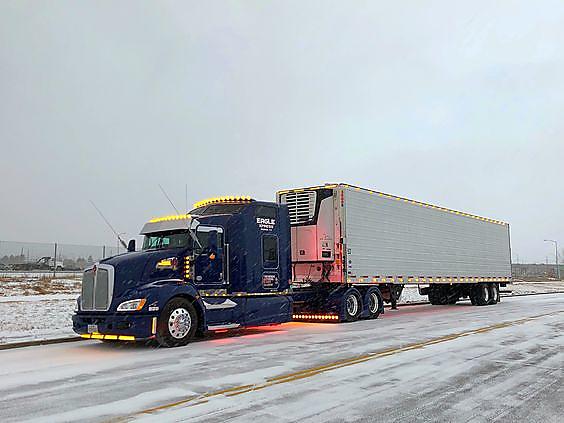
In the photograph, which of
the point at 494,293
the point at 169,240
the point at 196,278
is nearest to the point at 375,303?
the point at 196,278

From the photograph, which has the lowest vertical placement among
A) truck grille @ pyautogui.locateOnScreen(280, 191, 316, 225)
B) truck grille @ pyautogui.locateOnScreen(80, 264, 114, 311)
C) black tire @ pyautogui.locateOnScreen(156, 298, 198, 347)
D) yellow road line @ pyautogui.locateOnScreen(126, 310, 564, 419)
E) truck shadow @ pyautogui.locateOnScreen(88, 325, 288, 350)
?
truck shadow @ pyautogui.locateOnScreen(88, 325, 288, 350)

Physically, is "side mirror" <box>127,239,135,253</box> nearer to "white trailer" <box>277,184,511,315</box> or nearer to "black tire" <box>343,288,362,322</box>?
"white trailer" <box>277,184,511,315</box>

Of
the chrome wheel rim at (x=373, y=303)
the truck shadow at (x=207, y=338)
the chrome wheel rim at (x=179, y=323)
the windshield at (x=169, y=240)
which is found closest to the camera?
the chrome wheel rim at (x=179, y=323)

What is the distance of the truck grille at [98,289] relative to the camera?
11.0 metres

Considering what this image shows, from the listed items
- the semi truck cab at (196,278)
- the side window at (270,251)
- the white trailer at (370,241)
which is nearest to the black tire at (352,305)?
the white trailer at (370,241)

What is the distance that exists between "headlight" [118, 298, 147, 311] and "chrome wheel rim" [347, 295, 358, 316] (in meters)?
7.79

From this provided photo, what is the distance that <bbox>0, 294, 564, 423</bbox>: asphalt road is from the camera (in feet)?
19.3

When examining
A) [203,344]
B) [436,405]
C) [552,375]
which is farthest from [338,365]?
[203,344]

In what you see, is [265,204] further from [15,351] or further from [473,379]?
[473,379]

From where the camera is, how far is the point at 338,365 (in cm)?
864

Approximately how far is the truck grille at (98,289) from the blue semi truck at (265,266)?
0.07ft

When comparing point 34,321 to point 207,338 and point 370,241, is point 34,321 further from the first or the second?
point 370,241

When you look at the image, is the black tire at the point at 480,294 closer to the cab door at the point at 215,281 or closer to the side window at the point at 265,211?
the side window at the point at 265,211

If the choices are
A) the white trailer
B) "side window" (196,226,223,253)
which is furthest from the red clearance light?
"side window" (196,226,223,253)
